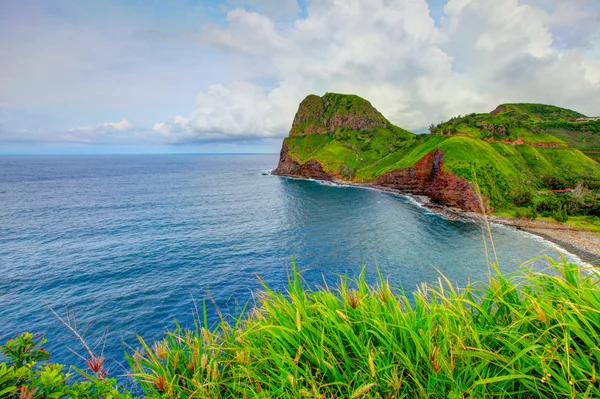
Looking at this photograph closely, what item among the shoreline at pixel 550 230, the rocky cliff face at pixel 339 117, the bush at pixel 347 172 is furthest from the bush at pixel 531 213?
the rocky cliff face at pixel 339 117

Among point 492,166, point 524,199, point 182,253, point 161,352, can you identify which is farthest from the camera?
point 492,166

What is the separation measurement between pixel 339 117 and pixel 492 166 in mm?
121725

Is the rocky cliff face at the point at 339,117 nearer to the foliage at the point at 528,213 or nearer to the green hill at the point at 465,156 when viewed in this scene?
the green hill at the point at 465,156

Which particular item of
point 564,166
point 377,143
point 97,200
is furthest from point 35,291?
point 377,143

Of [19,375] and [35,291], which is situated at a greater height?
[19,375]

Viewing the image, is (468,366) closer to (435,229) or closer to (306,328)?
(306,328)

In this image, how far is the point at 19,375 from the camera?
3459 mm

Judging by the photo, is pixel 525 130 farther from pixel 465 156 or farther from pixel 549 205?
pixel 549 205

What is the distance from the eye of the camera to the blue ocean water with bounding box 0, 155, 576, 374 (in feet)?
91.4

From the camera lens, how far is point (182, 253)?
4216 centimetres

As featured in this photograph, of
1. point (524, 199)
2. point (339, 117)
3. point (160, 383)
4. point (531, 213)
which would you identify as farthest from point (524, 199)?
point (339, 117)

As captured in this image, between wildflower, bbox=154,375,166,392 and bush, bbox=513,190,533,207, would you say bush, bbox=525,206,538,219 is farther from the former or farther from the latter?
wildflower, bbox=154,375,166,392

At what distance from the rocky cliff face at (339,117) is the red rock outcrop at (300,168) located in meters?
28.7

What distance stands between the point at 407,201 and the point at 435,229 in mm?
27778
